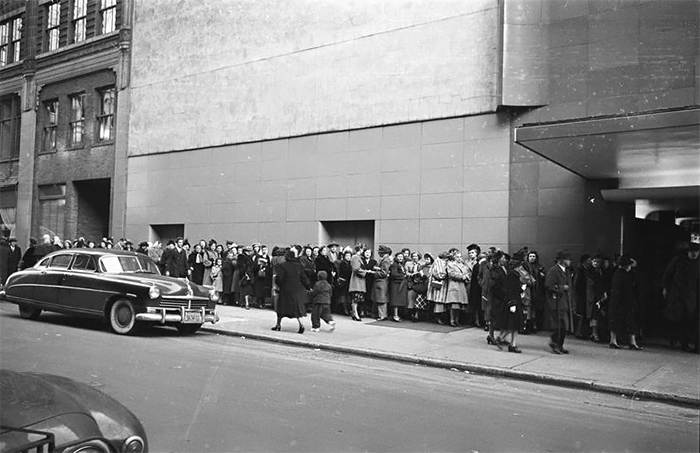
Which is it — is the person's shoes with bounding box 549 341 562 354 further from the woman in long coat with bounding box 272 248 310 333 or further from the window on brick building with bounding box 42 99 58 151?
the window on brick building with bounding box 42 99 58 151

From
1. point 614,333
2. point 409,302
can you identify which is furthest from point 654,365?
point 409,302

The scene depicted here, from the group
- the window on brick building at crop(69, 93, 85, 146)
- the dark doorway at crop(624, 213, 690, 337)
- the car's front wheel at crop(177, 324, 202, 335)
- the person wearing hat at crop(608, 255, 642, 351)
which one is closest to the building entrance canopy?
the dark doorway at crop(624, 213, 690, 337)

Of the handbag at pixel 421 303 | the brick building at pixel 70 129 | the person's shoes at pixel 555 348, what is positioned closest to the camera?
the person's shoes at pixel 555 348

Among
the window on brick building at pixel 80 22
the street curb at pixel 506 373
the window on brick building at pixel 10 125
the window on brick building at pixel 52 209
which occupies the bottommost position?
the street curb at pixel 506 373

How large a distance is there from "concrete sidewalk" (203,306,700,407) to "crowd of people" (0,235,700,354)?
40 cm

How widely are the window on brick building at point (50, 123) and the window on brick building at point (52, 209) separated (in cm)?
173

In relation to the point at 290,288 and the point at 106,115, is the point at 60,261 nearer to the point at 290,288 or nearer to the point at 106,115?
the point at 290,288

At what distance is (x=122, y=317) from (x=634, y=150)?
386 inches

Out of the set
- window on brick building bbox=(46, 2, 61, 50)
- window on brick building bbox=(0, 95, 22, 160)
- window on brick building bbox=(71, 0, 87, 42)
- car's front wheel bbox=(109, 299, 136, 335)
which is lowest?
car's front wheel bbox=(109, 299, 136, 335)

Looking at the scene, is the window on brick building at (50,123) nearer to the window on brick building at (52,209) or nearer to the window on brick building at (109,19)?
the window on brick building at (52,209)

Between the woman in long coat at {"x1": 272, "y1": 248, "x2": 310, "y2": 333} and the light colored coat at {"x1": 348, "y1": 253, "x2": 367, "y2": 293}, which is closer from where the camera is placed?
the woman in long coat at {"x1": 272, "y1": 248, "x2": 310, "y2": 333}

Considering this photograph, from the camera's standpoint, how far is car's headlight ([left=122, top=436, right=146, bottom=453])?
11.0 feet

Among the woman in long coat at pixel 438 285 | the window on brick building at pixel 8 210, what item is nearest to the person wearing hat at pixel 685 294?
the woman in long coat at pixel 438 285

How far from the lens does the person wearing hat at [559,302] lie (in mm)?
10992
